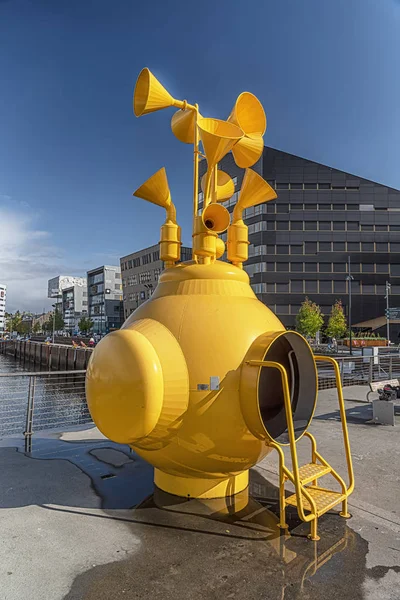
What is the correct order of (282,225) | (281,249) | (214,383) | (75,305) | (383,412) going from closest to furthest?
(214,383)
(383,412)
(281,249)
(282,225)
(75,305)

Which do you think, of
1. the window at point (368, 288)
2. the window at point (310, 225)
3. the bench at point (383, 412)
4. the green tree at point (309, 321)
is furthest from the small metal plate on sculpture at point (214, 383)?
the window at point (368, 288)

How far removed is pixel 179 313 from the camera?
4.79 metres

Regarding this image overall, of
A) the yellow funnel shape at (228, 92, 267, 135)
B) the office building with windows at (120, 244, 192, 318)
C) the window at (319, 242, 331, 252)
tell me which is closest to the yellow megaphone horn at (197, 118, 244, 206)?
the yellow funnel shape at (228, 92, 267, 135)

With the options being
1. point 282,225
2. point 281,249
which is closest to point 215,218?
point 281,249

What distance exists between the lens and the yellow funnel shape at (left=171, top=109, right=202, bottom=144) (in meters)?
6.02

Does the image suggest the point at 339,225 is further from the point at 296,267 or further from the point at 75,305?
the point at 75,305

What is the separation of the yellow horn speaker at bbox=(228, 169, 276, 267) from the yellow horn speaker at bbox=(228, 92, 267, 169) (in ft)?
1.35

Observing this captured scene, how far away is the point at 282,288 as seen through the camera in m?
61.7

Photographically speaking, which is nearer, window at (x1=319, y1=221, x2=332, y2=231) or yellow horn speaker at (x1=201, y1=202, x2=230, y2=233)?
yellow horn speaker at (x1=201, y1=202, x2=230, y2=233)

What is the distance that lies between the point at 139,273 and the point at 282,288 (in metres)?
38.2

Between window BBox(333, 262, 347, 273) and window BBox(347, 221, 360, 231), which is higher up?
window BBox(347, 221, 360, 231)

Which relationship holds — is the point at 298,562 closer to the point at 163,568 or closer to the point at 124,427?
the point at 163,568

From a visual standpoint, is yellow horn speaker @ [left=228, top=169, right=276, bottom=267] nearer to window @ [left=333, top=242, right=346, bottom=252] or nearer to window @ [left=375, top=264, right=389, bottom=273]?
window @ [left=333, top=242, right=346, bottom=252]

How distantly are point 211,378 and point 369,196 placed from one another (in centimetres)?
6782
